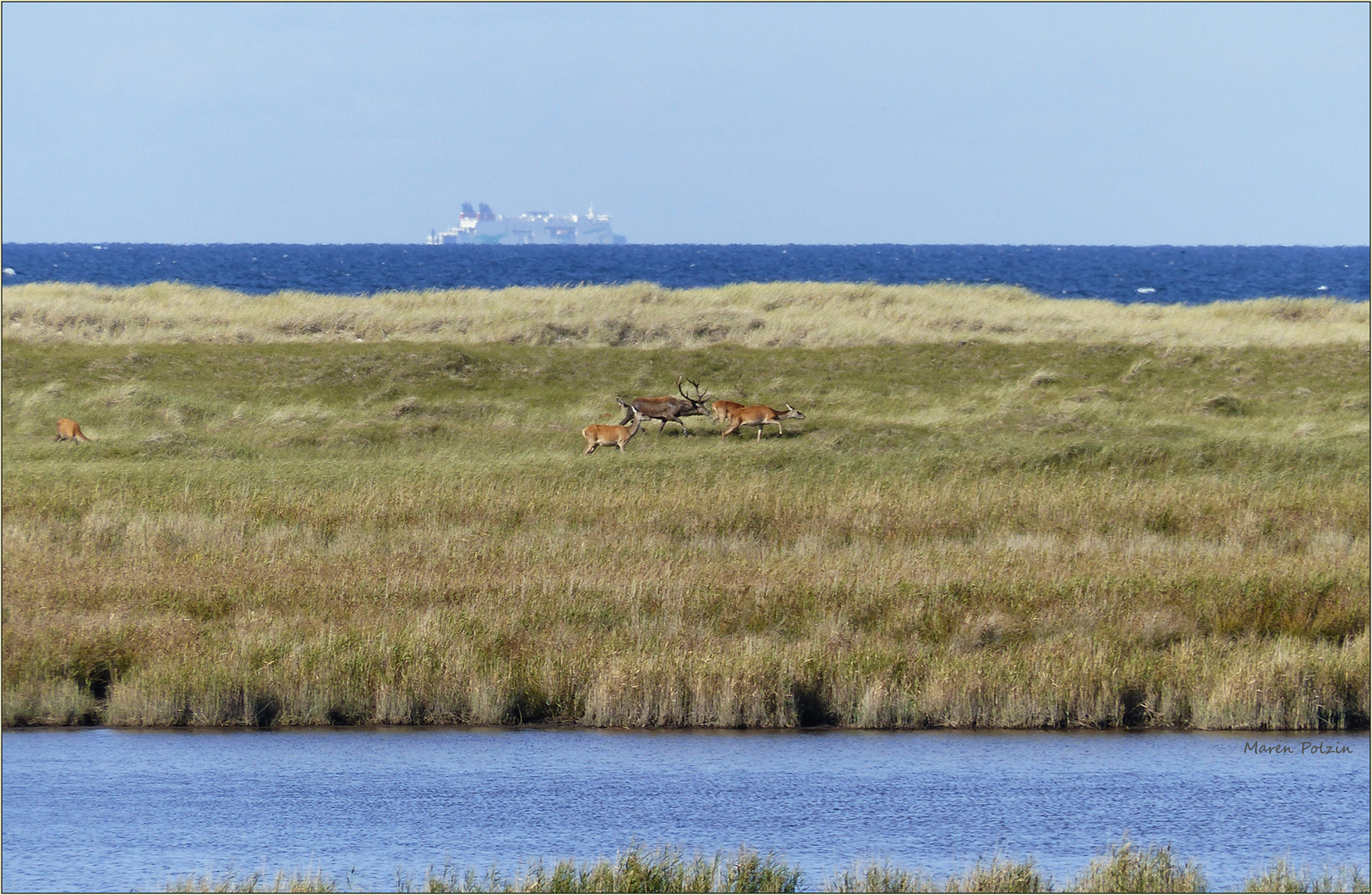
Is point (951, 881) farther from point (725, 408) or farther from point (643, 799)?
point (725, 408)

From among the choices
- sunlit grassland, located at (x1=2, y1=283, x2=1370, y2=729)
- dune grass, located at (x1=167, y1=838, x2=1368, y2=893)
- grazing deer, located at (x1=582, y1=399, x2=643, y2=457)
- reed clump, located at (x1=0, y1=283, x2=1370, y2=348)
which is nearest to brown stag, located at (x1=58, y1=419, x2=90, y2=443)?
sunlit grassland, located at (x1=2, y1=283, x2=1370, y2=729)

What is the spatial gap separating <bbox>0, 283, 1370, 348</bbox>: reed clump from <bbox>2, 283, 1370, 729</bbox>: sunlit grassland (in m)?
5.94

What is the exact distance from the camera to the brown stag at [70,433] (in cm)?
2691

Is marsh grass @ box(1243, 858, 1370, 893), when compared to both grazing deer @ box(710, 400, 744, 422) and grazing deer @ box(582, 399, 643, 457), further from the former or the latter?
grazing deer @ box(710, 400, 744, 422)

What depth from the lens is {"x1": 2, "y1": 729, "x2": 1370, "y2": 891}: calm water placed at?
10.7 m

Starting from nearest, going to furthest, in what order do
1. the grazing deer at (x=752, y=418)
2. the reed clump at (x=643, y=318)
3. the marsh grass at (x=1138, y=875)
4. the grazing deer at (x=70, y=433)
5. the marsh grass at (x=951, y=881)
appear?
the marsh grass at (x=951, y=881) → the marsh grass at (x=1138, y=875) → the grazing deer at (x=70, y=433) → the grazing deer at (x=752, y=418) → the reed clump at (x=643, y=318)

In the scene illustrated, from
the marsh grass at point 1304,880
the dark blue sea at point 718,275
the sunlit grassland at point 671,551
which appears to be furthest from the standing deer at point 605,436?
the dark blue sea at point 718,275

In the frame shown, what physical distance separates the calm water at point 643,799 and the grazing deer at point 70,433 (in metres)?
14.4

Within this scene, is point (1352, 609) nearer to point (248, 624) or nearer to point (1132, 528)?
point (1132, 528)

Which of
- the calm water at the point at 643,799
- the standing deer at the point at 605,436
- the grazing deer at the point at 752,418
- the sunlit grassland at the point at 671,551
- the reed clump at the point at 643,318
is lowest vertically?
the calm water at the point at 643,799

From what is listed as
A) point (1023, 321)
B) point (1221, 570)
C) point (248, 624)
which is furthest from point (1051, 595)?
point (1023, 321)

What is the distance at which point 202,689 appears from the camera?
14180mm

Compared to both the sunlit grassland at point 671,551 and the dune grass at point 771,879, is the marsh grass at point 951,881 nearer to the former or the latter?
the dune grass at point 771,879

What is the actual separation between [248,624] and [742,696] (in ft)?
19.1
